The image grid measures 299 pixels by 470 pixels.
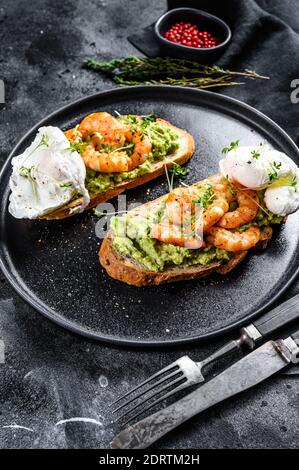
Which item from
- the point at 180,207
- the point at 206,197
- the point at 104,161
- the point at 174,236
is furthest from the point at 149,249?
the point at 104,161

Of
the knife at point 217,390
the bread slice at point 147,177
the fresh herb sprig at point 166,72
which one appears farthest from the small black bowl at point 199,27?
the knife at point 217,390

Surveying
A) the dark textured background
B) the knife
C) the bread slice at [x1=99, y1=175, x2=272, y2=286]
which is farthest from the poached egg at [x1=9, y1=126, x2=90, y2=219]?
the knife

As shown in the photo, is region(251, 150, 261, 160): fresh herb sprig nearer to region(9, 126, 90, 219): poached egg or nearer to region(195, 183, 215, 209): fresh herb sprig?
region(195, 183, 215, 209): fresh herb sprig

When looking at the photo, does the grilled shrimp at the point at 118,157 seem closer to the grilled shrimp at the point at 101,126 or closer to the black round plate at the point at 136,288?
the grilled shrimp at the point at 101,126

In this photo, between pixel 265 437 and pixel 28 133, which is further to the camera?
pixel 28 133

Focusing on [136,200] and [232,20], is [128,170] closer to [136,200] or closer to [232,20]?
[136,200]

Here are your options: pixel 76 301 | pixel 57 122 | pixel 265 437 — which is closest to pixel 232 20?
pixel 57 122
